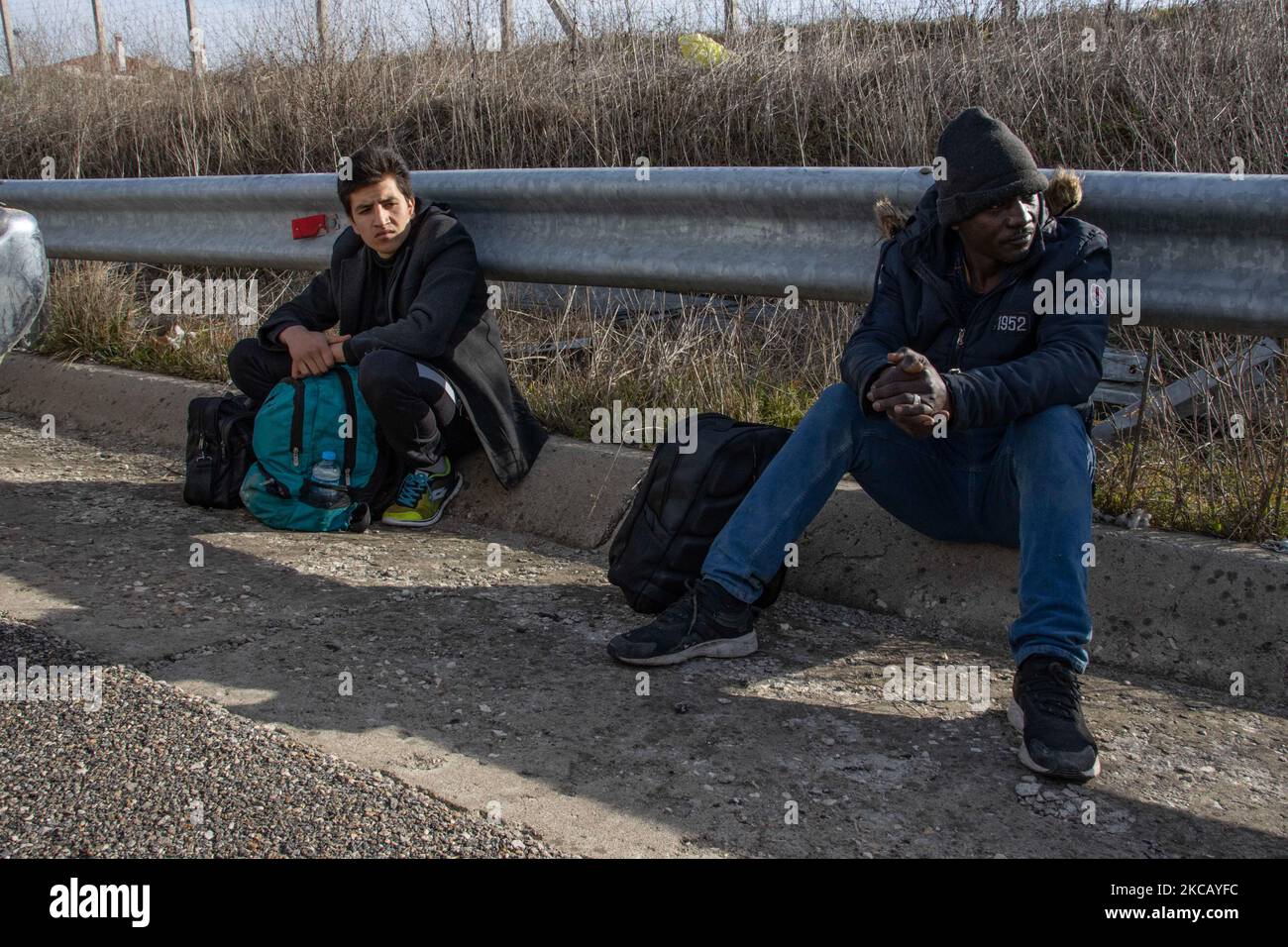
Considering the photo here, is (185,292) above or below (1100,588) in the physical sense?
above

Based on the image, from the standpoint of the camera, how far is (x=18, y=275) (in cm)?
271

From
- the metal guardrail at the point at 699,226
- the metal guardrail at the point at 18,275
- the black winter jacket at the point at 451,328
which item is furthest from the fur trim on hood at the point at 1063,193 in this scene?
the metal guardrail at the point at 18,275

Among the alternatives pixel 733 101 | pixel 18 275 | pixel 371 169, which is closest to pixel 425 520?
pixel 371 169

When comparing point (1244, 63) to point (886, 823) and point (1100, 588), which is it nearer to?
point (1100, 588)

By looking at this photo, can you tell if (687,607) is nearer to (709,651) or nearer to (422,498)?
(709,651)

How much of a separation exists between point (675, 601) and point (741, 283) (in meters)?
1.12

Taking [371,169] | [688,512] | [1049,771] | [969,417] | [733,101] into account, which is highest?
[733,101]

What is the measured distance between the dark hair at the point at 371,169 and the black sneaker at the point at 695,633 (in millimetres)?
1950

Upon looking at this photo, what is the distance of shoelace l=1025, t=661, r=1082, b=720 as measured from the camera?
2684 millimetres

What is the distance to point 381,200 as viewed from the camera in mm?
4309

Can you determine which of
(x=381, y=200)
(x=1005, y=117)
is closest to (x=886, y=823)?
(x=381, y=200)

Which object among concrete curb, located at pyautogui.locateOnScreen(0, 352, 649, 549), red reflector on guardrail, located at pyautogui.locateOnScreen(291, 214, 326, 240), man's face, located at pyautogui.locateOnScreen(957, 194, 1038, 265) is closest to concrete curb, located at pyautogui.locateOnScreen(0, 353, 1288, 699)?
concrete curb, located at pyautogui.locateOnScreen(0, 352, 649, 549)

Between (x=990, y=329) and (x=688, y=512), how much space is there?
0.92m

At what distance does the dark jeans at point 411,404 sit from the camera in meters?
4.14
